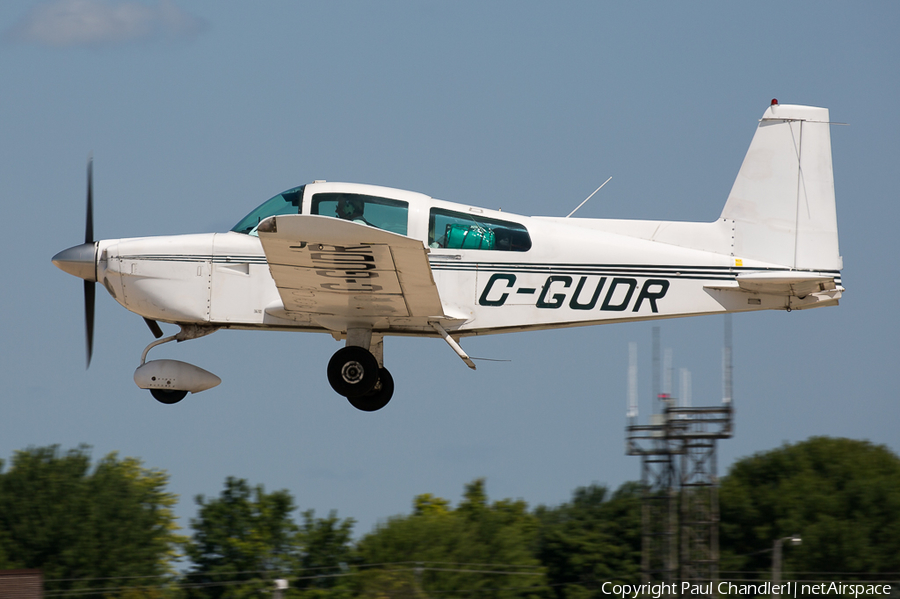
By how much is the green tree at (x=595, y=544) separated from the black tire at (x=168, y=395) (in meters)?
17.8

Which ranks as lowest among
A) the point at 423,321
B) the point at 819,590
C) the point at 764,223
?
the point at 819,590

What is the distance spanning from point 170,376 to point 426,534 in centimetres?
1773

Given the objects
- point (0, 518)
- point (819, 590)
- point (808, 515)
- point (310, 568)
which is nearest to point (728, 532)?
point (808, 515)

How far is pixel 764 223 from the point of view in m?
11.4

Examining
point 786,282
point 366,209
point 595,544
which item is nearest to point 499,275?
point 366,209

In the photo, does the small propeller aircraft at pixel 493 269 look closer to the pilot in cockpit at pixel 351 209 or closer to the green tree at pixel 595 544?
the pilot in cockpit at pixel 351 209

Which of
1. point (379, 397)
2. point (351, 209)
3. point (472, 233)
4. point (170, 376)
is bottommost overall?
point (379, 397)

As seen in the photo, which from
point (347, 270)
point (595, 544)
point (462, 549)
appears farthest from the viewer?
point (595, 544)

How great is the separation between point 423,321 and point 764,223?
353cm

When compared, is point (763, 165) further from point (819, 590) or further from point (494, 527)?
point (494, 527)

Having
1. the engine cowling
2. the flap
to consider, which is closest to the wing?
the engine cowling

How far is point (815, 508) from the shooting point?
31031 millimetres

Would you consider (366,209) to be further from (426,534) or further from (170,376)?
(426,534)

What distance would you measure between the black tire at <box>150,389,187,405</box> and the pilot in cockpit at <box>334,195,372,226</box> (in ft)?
8.36
